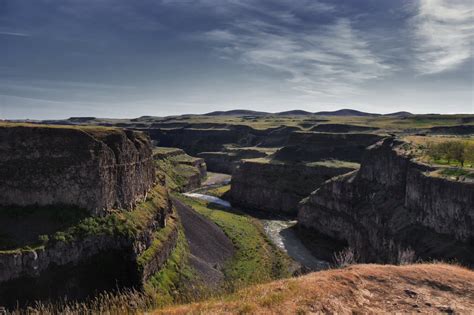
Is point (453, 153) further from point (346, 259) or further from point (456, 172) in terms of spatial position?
point (346, 259)

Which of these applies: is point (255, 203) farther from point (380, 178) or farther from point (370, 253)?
point (370, 253)

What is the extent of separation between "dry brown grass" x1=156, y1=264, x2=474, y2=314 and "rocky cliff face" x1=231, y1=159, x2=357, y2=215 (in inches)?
3447

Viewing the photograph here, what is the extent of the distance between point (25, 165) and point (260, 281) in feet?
108

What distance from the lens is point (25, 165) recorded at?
44.1 meters

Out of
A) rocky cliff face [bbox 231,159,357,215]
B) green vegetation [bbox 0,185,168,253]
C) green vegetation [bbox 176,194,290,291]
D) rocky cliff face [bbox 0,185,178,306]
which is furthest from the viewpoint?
rocky cliff face [bbox 231,159,357,215]

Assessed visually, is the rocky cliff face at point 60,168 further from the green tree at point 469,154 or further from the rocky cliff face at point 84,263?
the green tree at point 469,154

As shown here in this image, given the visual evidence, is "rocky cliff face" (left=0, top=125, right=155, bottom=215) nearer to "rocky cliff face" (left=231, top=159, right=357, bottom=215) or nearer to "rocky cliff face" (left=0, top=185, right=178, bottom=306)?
"rocky cliff face" (left=0, top=185, right=178, bottom=306)

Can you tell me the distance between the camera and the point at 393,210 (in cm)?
6900

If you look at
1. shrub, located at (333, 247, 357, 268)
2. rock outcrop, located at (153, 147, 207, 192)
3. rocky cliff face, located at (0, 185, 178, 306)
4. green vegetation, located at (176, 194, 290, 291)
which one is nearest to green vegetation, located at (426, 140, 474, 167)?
shrub, located at (333, 247, 357, 268)

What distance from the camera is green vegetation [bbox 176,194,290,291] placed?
62906 millimetres

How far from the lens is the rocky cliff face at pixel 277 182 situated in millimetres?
115000

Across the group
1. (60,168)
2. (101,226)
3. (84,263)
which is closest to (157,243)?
(101,226)

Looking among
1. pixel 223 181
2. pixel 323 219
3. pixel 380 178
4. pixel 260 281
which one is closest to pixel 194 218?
pixel 323 219

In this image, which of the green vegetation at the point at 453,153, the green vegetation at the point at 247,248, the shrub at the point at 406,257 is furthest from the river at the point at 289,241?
the green vegetation at the point at 453,153
